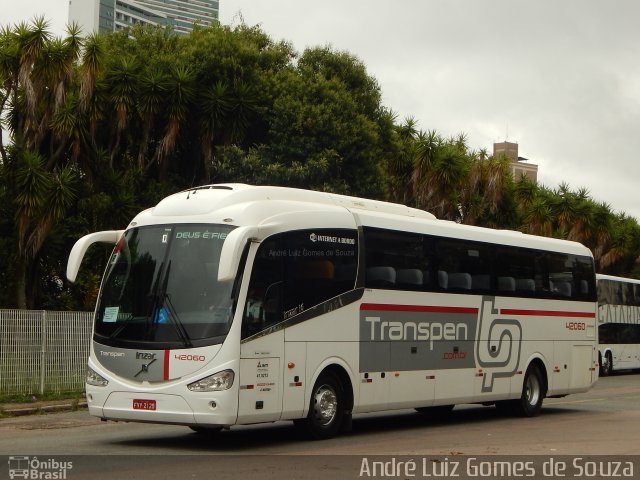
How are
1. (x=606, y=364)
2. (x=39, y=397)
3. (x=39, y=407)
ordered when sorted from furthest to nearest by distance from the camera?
(x=606, y=364), (x=39, y=397), (x=39, y=407)

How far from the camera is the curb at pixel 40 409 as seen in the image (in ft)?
63.4

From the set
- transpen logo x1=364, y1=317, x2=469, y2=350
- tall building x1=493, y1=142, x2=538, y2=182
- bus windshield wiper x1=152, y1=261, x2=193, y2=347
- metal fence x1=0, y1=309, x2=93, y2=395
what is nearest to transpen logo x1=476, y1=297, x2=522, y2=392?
transpen logo x1=364, y1=317, x2=469, y2=350

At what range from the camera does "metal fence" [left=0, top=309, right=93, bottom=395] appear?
21.0 m

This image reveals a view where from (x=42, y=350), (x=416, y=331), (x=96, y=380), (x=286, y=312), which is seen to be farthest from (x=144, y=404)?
(x=42, y=350)

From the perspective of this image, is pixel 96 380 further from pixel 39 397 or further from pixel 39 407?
pixel 39 397

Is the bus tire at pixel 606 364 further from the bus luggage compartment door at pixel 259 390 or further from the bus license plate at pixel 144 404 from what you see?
the bus license plate at pixel 144 404

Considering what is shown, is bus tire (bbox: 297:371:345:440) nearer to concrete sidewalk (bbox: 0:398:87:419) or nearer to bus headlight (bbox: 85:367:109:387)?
bus headlight (bbox: 85:367:109:387)

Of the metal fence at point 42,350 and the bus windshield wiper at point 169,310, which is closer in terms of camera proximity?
the bus windshield wiper at point 169,310

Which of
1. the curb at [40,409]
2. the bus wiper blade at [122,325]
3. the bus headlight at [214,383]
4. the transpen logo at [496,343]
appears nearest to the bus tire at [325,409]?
the bus headlight at [214,383]

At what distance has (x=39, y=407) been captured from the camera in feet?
65.6

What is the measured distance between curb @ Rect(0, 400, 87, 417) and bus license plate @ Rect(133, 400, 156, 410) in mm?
6584

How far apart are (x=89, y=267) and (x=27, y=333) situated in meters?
7.18

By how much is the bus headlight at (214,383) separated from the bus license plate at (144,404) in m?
0.53

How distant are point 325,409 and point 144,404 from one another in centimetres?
280
